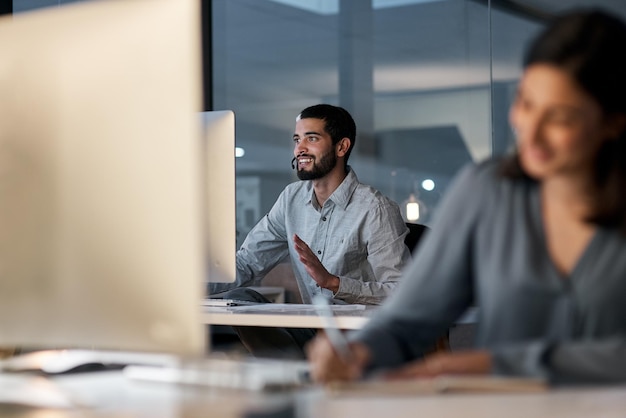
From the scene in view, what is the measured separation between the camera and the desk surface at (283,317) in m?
2.57

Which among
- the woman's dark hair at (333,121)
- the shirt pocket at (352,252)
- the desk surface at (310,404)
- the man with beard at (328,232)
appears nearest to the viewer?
the desk surface at (310,404)

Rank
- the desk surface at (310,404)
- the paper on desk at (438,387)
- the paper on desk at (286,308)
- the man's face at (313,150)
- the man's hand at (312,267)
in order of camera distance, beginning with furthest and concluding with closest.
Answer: the man's face at (313,150) → the man's hand at (312,267) → the paper on desk at (286,308) → the paper on desk at (438,387) → the desk surface at (310,404)

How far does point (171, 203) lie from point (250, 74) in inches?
190

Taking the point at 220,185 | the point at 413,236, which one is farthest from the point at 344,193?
the point at 220,185

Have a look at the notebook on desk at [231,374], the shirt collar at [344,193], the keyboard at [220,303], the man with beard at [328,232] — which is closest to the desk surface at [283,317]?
the keyboard at [220,303]

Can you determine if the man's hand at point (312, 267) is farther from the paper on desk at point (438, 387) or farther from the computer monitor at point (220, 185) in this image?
the paper on desk at point (438, 387)

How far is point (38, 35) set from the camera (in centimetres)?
134

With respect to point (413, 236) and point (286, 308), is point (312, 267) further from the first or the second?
point (413, 236)

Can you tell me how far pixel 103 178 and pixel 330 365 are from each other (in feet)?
1.31

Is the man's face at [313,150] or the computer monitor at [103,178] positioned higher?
the man's face at [313,150]

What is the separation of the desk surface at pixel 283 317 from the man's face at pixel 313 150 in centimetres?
112

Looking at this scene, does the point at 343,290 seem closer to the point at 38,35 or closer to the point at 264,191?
the point at 38,35

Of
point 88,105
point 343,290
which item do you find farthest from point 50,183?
point 343,290

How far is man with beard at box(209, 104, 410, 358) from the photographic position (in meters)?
3.34
